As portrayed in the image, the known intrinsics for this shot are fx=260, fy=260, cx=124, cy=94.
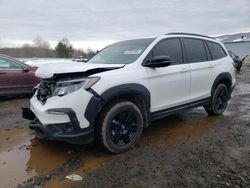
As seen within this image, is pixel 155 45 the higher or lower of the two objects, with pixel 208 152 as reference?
higher

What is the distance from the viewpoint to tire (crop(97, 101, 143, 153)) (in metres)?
3.71

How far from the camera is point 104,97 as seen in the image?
3605 millimetres

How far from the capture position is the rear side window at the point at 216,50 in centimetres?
580

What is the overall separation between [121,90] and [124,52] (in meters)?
1.16

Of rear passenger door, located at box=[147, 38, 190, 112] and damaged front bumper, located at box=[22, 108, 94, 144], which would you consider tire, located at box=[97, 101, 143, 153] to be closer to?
damaged front bumper, located at box=[22, 108, 94, 144]

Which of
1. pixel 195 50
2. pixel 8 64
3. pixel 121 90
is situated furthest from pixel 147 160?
pixel 8 64

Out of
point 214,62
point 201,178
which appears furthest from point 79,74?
point 214,62

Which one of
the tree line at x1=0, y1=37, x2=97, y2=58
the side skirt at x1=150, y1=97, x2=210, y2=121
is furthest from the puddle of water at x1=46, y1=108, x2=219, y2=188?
the tree line at x1=0, y1=37, x2=97, y2=58

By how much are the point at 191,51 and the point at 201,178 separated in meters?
2.78

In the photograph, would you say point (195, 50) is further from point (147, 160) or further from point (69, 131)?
point (69, 131)

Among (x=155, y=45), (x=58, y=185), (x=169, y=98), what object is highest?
(x=155, y=45)

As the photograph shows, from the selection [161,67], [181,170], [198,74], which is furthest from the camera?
[198,74]

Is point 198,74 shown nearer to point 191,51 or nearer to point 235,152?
point 191,51

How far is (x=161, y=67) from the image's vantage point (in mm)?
4336
